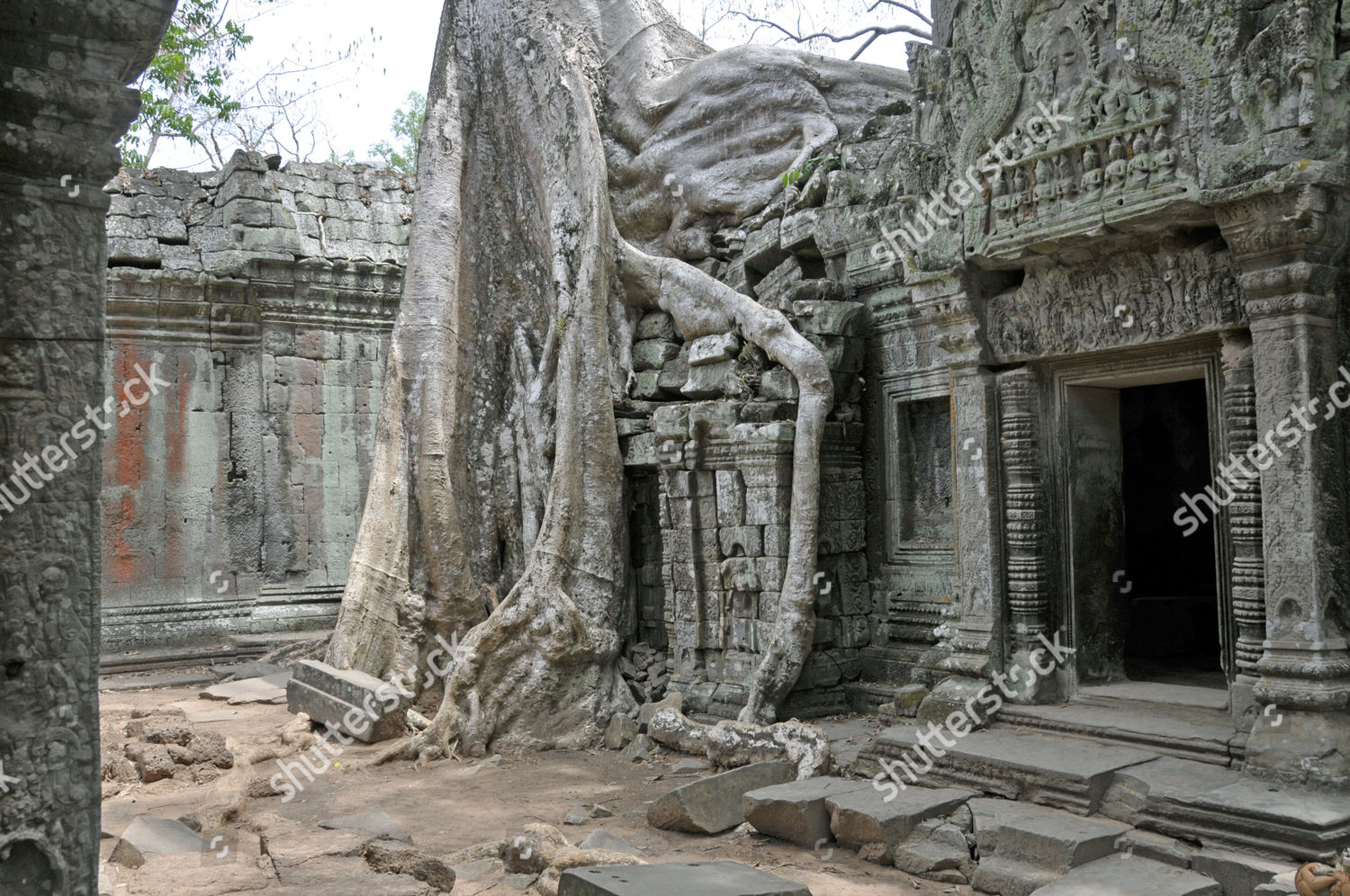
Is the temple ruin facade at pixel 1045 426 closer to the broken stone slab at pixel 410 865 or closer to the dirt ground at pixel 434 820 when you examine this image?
the dirt ground at pixel 434 820

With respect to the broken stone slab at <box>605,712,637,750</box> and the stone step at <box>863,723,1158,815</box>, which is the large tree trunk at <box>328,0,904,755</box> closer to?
the broken stone slab at <box>605,712,637,750</box>

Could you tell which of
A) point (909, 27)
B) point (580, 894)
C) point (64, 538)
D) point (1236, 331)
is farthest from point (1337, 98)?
point (909, 27)

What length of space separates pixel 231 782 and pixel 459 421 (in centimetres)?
346

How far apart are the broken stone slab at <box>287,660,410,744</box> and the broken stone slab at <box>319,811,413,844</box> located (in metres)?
1.86

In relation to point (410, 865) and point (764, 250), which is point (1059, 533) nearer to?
point (764, 250)

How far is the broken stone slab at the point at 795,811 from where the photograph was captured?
4906 mm

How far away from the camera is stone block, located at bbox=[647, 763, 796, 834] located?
519cm

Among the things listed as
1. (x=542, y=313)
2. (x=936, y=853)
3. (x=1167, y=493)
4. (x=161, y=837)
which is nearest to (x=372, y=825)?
(x=161, y=837)

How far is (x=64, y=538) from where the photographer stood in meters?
2.32

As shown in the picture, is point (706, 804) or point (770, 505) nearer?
point (706, 804)

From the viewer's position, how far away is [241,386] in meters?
12.0

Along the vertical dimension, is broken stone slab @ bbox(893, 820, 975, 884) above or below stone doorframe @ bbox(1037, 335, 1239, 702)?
below

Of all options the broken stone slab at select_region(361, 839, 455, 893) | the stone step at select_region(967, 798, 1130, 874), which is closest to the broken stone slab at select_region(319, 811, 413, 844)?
the broken stone slab at select_region(361, 839, 455, 893)

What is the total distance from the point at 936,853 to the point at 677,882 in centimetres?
139
